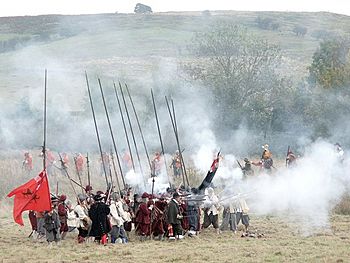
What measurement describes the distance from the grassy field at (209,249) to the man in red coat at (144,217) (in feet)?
1.23

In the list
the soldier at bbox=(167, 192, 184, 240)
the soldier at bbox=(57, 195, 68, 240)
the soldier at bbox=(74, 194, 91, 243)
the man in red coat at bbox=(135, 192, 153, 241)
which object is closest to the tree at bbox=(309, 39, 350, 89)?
the soldier at bbox=(167, 192, 184, 240)

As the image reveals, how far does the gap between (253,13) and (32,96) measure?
46390 millimetres

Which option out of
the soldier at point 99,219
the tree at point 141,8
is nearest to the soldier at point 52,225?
the soldier at point 99,219

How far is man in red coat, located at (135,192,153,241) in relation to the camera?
20.0m

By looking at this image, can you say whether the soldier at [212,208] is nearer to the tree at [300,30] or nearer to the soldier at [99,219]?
the soldier at [99,219]

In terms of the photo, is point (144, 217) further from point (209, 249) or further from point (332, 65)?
point (332, 65)

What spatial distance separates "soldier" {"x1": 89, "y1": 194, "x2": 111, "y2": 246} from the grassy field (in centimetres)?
29

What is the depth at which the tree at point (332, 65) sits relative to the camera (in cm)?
4134

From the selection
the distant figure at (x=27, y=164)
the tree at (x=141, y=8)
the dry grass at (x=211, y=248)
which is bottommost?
the distant figure at (x=27, y=164)

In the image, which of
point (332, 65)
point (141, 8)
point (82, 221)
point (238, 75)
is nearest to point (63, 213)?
point (82, 221)

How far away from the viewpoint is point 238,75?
4644cm

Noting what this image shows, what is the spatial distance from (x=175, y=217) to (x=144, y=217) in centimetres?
90

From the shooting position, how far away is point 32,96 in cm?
4953

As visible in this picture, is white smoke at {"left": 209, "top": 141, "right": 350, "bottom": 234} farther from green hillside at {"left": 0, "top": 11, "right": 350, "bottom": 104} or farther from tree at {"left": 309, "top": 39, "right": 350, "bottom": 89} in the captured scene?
green hillside at {"left": 0, "top": 11, "right": 350, "bottom": 104}
